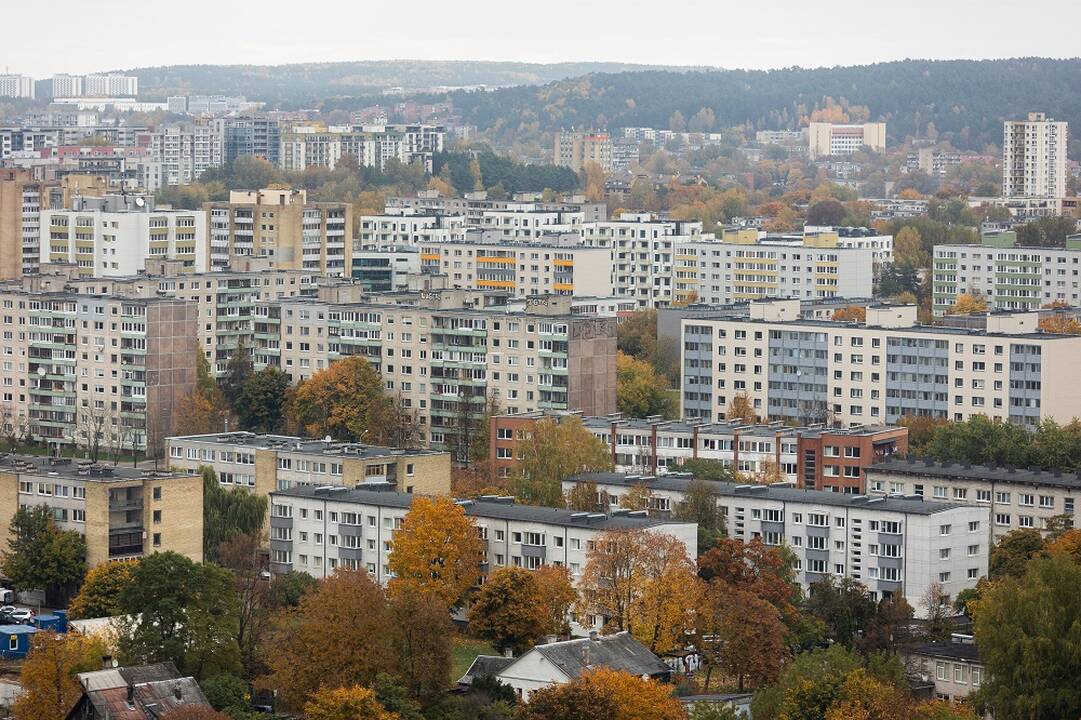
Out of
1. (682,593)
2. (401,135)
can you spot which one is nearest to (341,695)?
(682,593)

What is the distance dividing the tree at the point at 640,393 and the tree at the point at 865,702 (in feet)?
94.5

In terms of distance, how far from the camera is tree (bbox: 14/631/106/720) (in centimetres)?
3328

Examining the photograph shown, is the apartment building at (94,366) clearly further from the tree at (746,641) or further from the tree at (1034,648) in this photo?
the tree at (1034,648)

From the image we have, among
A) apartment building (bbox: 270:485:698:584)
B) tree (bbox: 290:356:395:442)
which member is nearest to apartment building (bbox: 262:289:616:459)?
tree (bbox: 290:356:395:442)

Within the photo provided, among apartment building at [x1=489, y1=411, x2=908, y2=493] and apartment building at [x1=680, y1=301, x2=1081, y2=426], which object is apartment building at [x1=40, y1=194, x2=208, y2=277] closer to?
apartment building at [x1=680, y1=301, x2=1081, y2=426]

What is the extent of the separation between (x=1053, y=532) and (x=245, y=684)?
1568 cm

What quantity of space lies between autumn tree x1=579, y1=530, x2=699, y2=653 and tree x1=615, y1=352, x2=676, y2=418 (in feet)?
68.3

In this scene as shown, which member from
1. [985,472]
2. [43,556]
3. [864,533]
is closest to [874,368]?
[985,472]

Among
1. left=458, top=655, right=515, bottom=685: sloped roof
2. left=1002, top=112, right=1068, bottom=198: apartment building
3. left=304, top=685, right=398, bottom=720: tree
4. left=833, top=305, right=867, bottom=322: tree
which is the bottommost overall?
left=458, top=655, right=515, bottom=685: sloped roof

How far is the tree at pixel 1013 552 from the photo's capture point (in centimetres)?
4303

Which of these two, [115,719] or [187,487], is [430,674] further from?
[187,487]

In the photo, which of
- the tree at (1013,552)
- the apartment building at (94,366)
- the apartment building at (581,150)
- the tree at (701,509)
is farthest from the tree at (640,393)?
the apartment building at (581,150)

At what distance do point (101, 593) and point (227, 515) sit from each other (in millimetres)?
6559

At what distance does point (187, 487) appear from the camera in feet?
147
